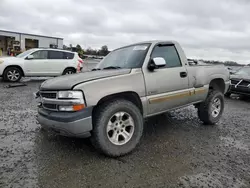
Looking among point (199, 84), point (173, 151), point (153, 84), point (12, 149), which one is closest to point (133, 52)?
point (153, 84)

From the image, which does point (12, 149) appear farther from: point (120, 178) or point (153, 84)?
point (153, 84)

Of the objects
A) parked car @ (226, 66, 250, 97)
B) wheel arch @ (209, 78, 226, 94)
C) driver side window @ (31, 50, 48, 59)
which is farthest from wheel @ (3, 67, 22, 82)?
parked car @ (226, 66, 250, 97)

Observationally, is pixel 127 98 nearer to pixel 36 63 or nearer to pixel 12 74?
pixel 36 63

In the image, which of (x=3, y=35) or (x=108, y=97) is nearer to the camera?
(x=108, y=97)

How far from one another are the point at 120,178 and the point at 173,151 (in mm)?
1198

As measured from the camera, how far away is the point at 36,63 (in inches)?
430

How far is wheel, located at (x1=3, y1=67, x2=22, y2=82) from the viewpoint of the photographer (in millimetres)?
A: 10406

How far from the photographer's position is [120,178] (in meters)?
2.71

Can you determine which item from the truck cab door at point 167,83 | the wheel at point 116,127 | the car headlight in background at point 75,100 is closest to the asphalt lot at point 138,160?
the wheel at point 116,127

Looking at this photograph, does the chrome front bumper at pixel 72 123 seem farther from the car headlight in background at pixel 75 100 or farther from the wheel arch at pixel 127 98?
the wheel arch at pixel 127 98

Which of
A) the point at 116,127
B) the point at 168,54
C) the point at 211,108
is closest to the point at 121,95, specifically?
the point at 116,127

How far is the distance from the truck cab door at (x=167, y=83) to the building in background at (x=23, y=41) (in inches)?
1466

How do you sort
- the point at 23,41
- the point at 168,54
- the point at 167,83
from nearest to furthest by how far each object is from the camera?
1. the point at 167,83
2. the point at 168,54
3. the point at 23,41

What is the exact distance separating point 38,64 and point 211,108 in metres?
9.02
